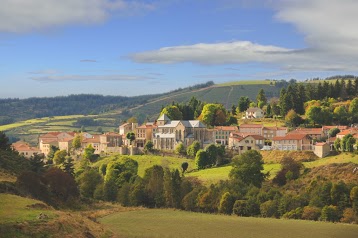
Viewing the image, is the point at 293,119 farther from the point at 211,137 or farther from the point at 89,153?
the point at 89,153

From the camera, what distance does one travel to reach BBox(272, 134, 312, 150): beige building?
289ft

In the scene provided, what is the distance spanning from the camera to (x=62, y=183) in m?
51.3

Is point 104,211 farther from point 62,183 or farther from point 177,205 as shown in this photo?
point 177,205

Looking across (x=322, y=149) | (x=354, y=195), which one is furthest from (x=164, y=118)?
(x=354, y=195)

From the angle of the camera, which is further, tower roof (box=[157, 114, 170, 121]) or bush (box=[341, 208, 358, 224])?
tower roof (box=[157, 114, 170, 121])

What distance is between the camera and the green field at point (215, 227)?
38.7 m

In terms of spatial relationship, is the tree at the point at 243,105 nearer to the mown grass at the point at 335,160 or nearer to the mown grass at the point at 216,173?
the mown grass at the point at 216,173

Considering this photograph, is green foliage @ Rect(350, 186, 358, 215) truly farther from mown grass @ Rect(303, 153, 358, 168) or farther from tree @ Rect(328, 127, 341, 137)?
tree @ Rect(328, 127, 341, 137)

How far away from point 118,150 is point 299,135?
133ft

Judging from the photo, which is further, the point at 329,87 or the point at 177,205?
the point at 329,87

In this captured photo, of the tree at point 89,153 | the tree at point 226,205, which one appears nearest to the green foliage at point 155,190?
the tree at point 226,205

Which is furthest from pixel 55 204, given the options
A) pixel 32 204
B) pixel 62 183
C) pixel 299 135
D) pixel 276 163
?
pixel 299 135

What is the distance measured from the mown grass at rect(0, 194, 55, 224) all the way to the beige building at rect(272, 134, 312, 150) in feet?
204

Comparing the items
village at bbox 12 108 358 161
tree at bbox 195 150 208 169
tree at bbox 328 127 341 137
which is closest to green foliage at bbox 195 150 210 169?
tree at bbox 195 150 208 169
